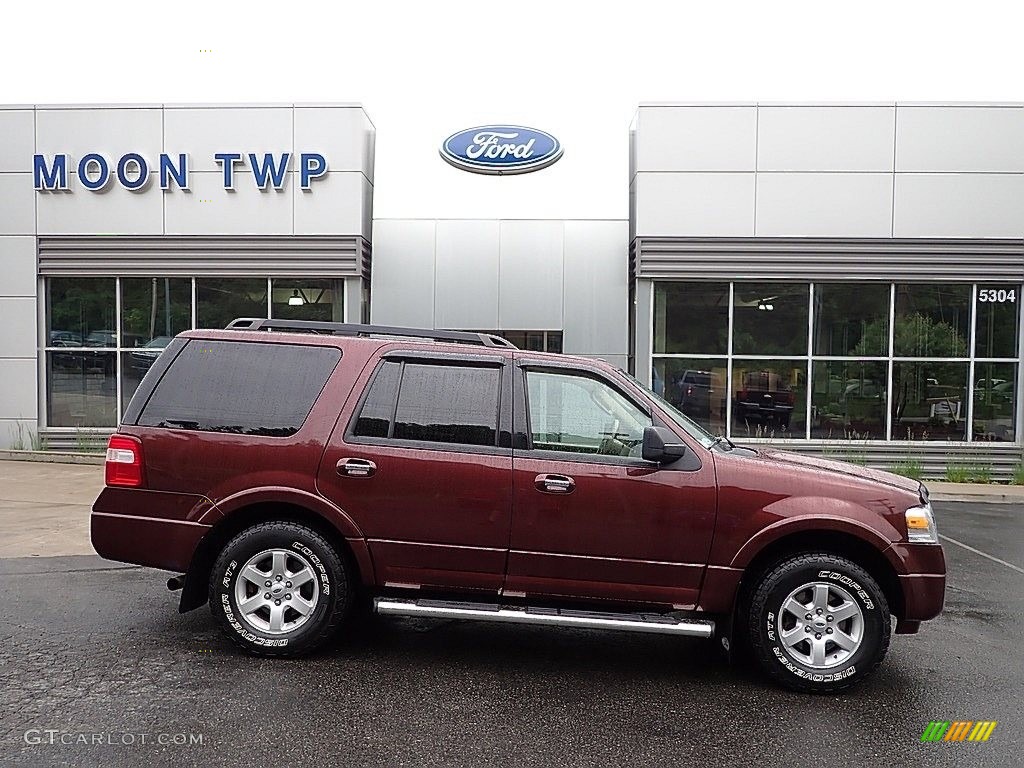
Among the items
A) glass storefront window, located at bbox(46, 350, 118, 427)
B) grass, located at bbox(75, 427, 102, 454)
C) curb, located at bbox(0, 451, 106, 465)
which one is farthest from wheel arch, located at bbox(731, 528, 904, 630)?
glass storefront window, located at bbox(46, 350, 118, 427)

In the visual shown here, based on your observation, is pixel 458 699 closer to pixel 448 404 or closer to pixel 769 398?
pixel 448 404

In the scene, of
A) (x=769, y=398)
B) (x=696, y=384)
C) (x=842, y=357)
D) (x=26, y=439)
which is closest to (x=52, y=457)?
(x=26, y=439)

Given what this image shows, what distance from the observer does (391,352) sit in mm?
5586

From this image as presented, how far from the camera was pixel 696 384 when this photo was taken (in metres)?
15.7

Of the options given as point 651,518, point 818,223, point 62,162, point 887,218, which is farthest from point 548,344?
point 651,518

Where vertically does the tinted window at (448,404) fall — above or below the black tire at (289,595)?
above

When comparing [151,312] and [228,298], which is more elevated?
[228,298]

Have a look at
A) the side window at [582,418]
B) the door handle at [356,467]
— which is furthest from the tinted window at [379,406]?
the side window at [582,418]

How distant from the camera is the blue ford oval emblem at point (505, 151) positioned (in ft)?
50.9

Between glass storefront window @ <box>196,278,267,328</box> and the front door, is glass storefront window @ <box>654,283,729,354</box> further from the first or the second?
the front door

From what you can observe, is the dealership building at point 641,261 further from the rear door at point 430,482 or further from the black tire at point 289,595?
the black tire at point 289,595

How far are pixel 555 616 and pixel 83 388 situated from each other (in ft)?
46.2

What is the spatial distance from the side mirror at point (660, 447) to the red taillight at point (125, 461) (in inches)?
123

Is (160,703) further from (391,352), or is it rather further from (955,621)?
(955,621)
